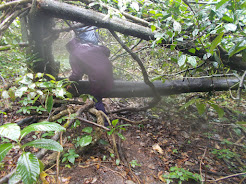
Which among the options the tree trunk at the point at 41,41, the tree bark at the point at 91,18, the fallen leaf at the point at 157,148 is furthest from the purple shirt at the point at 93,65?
the fallen leaf at the point at 157,148

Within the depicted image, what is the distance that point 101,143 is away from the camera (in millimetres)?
1780

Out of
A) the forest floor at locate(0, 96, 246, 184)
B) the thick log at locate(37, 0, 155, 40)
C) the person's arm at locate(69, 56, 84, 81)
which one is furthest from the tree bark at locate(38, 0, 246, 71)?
the forest floor at locate(0, 96, 246, 184)

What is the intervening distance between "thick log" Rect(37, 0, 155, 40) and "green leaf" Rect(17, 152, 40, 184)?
144 centimetres

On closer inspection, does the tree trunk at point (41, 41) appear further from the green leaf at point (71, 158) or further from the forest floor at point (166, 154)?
the green leaf at point (71, 158)

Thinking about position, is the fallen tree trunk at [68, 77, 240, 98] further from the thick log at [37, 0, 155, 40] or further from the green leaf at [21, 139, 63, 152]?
the green leaf at [21, 139, 63, 152]

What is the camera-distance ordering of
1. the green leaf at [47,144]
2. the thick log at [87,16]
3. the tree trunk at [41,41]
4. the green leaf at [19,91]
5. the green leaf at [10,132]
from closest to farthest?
the green leaf at [10,132], the green leaf at [47,144], the green leaf at [19,91], the thick log at [87,16], the tree trunk at [41,41]

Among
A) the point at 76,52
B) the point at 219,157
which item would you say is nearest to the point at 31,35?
the point at 76,52

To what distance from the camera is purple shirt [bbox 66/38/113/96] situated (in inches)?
100

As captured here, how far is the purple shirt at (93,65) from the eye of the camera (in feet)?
8.36

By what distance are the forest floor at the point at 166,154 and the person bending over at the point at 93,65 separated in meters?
0.79

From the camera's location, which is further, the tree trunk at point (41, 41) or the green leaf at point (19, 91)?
the tree trunk at point (41, 41)

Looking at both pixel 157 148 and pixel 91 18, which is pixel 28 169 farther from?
pixel 157 148

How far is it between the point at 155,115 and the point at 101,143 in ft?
5.34

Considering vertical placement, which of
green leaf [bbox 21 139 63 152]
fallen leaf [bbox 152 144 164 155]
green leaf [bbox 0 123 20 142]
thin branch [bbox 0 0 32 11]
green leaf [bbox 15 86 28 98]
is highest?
thin branch [bbox 0 0 32 11]
